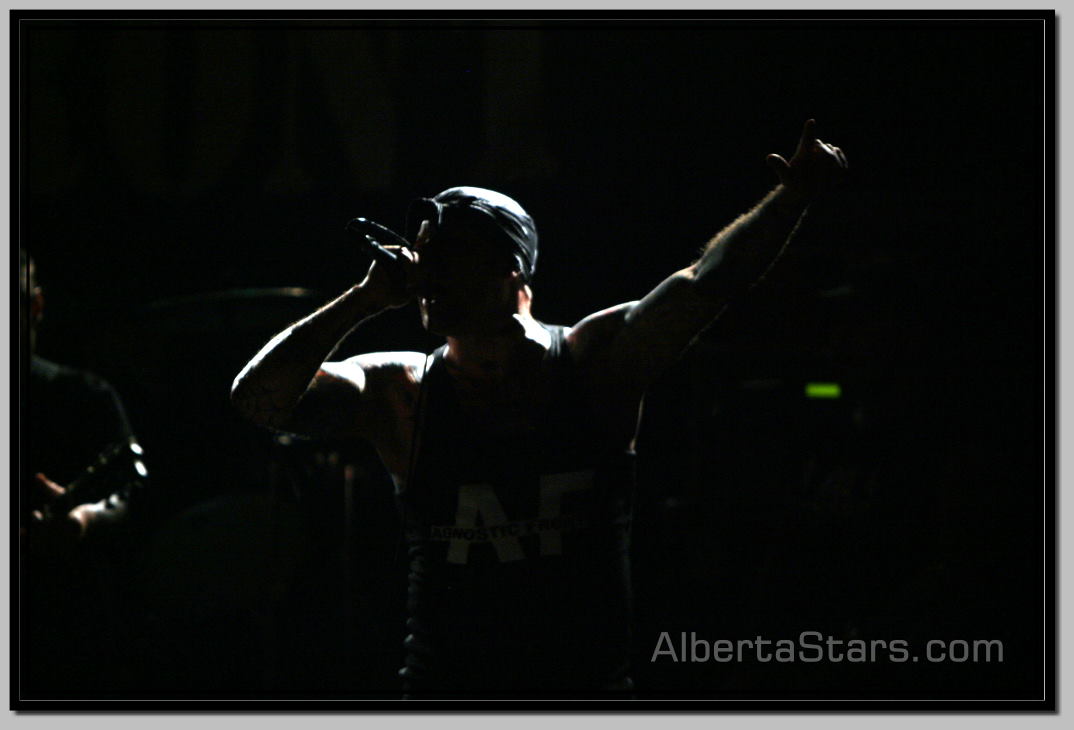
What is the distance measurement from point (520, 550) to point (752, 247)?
96cm

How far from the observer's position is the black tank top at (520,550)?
9.49 ft

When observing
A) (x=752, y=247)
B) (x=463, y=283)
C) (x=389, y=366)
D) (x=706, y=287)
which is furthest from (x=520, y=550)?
(x=752, y=247)

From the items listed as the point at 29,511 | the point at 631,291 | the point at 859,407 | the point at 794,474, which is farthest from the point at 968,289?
the point at 29,511

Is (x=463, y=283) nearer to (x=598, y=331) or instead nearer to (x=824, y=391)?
(x=598, y=331)

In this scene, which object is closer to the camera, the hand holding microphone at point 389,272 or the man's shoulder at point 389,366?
the hand holding microphone at point 389,272

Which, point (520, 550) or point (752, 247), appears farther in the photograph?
point (520, 550)

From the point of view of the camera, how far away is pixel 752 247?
2760 mm

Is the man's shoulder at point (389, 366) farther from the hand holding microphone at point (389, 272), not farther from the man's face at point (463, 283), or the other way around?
the hand holding microphone at point (389, 272)

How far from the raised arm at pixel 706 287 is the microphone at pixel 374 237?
0.54 metres

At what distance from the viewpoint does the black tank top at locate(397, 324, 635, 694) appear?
9.49 feet

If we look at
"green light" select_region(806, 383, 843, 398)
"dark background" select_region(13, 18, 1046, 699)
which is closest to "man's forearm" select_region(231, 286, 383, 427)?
"dark background" select_region(13, 18, 1046, 699)

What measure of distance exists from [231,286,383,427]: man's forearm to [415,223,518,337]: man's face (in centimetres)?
22

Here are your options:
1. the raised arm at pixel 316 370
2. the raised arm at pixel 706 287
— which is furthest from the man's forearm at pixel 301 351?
the raised arm at pixel 706 287

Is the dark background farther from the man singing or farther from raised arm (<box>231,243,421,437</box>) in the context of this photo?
raised arm (<box>231,243,421,437</box>)
